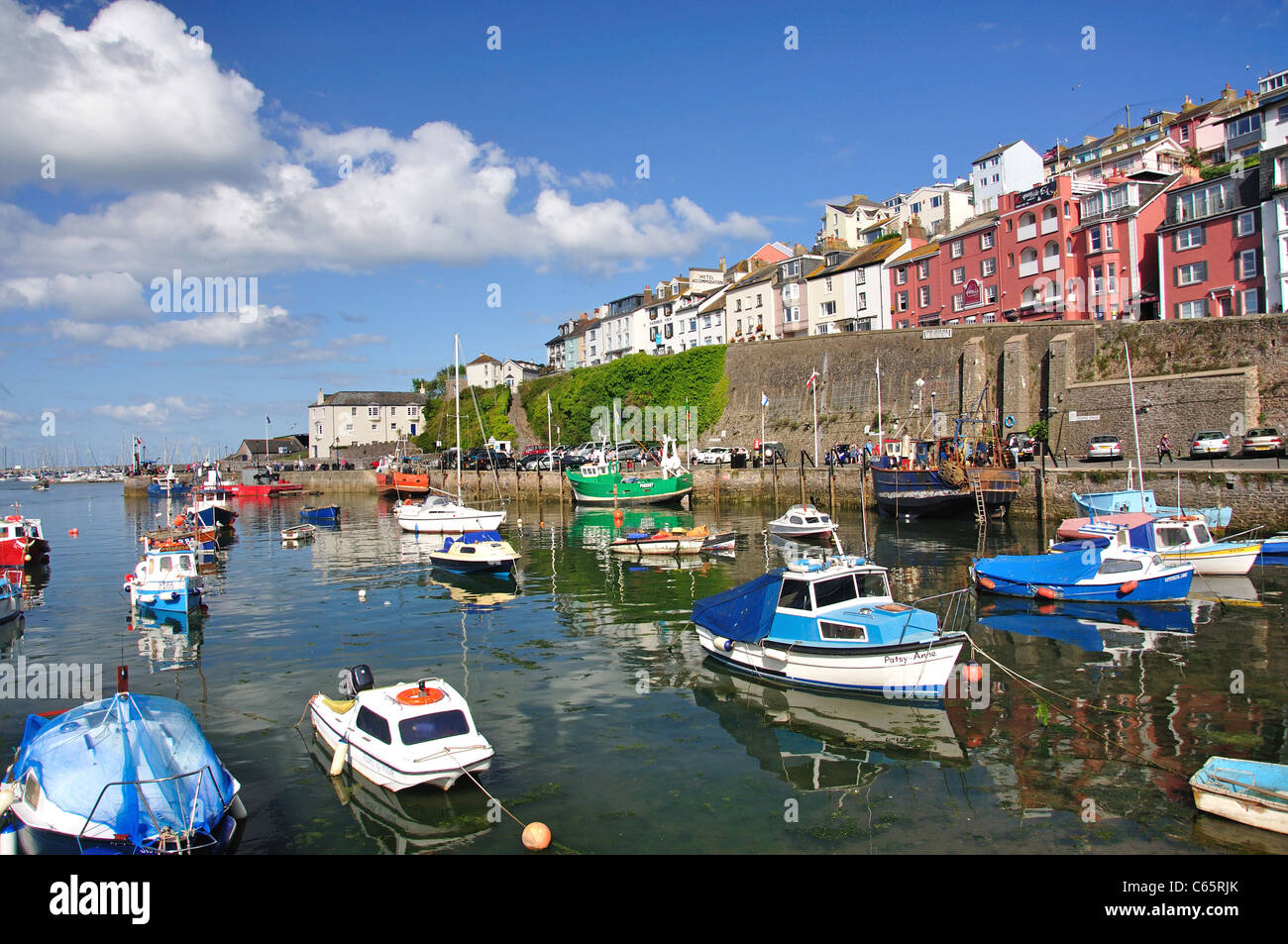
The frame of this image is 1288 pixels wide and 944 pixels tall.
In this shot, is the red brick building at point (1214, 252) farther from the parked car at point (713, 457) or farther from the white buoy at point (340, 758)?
the white buoy at point (340, 758)

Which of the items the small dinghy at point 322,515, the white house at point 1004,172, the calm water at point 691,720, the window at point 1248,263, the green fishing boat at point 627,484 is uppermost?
the white house at point 1004,172

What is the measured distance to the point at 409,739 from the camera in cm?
1209

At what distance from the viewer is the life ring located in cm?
1257

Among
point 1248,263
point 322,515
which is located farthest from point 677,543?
point 1248,263

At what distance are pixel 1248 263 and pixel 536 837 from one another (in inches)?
1975

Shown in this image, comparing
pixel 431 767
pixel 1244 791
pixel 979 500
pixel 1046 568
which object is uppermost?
pixel 979 500

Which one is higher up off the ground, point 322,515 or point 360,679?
point 322,515

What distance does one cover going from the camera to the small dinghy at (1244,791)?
1005 cm

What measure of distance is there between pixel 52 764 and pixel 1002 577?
917 inches

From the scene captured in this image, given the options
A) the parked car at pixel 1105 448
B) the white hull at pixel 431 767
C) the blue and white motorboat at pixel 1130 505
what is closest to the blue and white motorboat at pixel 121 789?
the white hull at pixel 431 767

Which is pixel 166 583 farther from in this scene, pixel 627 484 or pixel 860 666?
pixel 627 484

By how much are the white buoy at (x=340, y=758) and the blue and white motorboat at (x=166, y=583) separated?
48.0ft

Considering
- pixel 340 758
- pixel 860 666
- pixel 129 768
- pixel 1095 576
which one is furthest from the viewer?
pixel 1095 576
